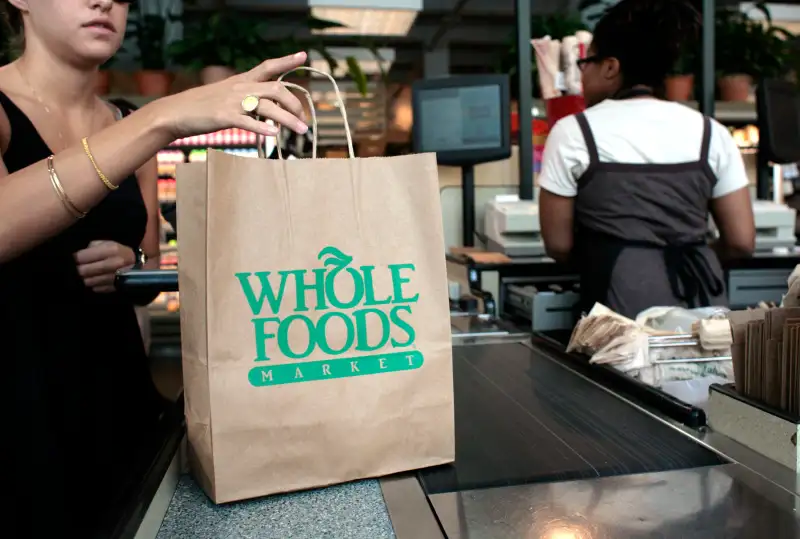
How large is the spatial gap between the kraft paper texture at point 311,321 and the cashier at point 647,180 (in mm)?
1153

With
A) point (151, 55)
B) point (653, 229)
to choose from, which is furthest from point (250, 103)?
point (151, 55)

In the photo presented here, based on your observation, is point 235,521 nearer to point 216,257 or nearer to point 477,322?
point 216,257

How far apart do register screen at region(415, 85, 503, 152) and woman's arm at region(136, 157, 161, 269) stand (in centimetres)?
153

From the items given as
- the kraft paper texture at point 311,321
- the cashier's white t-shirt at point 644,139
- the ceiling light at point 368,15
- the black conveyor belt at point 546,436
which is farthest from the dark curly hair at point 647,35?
the ceiling light at point 368,15

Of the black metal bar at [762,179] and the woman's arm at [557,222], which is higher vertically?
the black metal bar at [762,179]

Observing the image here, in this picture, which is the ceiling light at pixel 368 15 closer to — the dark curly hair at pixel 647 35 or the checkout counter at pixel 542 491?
the dark curly hair at pixel 647 35

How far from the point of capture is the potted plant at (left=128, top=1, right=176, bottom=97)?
3895mm

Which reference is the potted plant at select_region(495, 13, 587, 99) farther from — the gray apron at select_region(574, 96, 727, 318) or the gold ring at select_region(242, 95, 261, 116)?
the gold ring at select_region(242, 95, 261, 116)

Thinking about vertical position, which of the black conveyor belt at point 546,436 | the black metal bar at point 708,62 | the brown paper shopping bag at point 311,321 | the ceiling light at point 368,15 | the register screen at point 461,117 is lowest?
the black conveyor belt at point 546,436

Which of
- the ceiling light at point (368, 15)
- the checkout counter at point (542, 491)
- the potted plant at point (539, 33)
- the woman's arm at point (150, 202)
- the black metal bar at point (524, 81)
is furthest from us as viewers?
the ceiling light at point (368, 15)

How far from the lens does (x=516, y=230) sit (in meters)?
2.57

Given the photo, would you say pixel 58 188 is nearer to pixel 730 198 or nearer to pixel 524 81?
pixel 730 198

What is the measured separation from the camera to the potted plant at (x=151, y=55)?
12.8ft

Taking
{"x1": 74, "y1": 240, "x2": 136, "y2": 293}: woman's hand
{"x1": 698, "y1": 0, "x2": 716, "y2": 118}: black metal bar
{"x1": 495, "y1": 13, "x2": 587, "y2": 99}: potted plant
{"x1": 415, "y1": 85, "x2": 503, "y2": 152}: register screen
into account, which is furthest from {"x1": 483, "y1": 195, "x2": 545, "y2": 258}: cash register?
{"x1": 74, "y1": 240, "x2": 136, "y2": 293}: woman's hand
